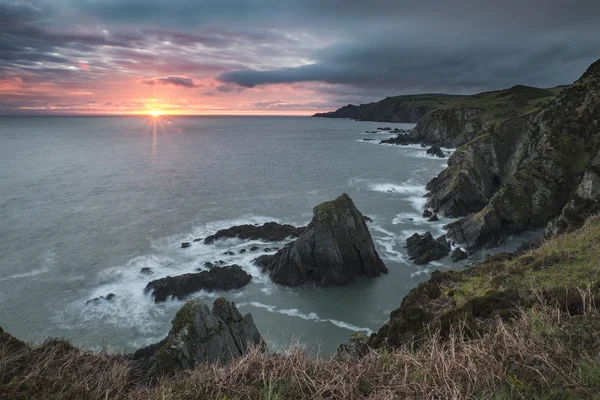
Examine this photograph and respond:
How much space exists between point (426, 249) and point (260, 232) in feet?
71.9

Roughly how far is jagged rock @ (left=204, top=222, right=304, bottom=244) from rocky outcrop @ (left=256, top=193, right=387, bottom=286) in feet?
29.2

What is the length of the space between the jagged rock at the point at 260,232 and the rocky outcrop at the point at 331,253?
8.89 metres

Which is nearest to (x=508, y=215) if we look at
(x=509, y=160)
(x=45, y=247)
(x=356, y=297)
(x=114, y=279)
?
(x=356, y=297)

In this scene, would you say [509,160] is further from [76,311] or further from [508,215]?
[76,311]

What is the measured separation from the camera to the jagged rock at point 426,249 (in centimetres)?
3691

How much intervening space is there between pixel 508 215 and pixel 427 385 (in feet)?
138

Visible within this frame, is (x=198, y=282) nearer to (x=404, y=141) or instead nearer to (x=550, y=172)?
(x=550, y=172)

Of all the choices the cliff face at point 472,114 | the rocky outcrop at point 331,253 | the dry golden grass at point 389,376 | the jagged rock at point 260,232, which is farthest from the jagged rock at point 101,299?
the cliff face at point 472,114

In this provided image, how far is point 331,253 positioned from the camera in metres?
34.1

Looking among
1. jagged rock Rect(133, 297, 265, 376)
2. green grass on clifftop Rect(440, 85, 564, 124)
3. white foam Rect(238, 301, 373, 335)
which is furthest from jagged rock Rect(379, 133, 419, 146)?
jagged rock Rect(133, 297, 265, 376)

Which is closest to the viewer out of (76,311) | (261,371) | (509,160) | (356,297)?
(261,371)

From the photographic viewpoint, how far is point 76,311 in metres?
29.2

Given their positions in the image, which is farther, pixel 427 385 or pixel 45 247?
pixel 45 247

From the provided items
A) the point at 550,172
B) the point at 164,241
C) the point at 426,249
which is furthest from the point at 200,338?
the point at 550,172
